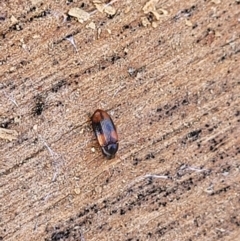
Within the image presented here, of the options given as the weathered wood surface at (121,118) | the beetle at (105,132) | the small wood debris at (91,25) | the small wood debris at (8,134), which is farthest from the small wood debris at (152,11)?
the small wood debris at (8,134)

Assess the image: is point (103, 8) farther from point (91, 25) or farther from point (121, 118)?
point (121, 118)

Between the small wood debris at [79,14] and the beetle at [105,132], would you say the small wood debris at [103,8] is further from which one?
the beetle at [105,132]

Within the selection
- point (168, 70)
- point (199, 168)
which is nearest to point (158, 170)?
point (199, 168)

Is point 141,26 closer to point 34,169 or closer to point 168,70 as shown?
point 168,70

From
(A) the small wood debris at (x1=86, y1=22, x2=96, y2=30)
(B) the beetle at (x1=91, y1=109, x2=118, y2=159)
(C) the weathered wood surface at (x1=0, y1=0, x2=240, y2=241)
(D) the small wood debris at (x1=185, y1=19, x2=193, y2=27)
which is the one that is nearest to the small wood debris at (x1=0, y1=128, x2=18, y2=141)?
(C) the weathered wood surface at (x1=0, y1=0, x2=240, y2=241)

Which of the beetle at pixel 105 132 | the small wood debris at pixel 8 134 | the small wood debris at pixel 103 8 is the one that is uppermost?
the small wood debris at pixel 103 8

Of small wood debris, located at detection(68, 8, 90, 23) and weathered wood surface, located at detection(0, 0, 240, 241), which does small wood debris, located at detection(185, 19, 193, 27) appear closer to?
weathered wood surface, located at detection(0, 0, 240, 241)

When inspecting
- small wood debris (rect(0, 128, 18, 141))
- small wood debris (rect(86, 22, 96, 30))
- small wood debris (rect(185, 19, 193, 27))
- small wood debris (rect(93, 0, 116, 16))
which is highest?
small wood debris (rect(93, 0, 116, 16))
